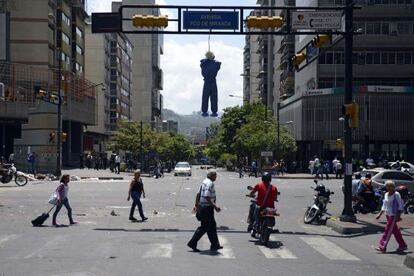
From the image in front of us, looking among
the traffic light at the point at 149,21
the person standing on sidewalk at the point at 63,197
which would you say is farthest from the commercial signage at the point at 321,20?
the person standing on sidewalk at the point at 63,197

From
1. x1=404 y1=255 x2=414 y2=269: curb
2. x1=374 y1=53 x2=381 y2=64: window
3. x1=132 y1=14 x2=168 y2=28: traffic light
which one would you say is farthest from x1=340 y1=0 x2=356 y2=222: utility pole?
x1=374 y1=53 x2=381 y2=64: window

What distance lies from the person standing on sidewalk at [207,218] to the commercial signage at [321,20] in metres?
7.79

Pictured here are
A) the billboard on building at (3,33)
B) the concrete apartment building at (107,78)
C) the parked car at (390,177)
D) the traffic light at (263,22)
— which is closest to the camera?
the traffic light at (263,22)

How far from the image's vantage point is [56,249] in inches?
571

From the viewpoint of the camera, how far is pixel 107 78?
121 metres

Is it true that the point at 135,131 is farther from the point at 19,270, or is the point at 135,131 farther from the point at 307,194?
the point at 19,270

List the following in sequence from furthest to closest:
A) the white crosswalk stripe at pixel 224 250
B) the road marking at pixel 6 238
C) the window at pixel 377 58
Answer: the window at pixel 377 58, the road marking at pixel 6 238, the white crosswalk stripe at pixel 224 250

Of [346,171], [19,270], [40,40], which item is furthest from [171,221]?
[40,40]

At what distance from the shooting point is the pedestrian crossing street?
45.3 feet

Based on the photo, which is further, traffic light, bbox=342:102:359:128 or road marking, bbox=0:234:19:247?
traffic light, bbox=342:102:359:128

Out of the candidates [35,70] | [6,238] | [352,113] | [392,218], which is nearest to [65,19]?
[35,70]

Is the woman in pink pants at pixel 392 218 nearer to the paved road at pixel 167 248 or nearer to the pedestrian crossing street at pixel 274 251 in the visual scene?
the paved road at pixel 167 248

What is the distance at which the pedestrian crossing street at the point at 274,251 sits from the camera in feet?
45.3

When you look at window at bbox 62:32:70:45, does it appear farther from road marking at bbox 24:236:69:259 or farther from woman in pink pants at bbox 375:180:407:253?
woman in pink pants at bbox 375:180:407:253
